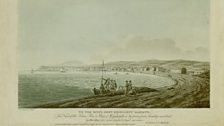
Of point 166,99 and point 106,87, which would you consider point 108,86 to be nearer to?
point 106,87

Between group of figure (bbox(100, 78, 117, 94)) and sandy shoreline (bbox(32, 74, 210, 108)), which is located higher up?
group of figure (bbox(100, 78, 117, 94))

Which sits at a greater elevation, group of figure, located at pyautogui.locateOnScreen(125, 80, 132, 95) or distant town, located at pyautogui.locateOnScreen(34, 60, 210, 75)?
distant town, located at pyautogui.locateOnScreen(34, 60, 210, 75)

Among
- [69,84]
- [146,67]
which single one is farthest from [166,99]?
[69,84]

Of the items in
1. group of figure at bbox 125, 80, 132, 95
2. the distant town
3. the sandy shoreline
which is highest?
the distant town

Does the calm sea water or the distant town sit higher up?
the distant town

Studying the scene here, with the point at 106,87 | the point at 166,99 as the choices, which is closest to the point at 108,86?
the point at 106,87

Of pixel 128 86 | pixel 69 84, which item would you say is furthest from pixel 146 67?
pixel 69 84

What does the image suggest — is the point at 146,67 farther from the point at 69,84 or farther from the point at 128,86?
the point at 69,84

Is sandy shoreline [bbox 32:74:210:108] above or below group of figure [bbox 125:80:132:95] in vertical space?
below

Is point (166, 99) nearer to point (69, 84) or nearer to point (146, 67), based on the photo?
point (146, 67)

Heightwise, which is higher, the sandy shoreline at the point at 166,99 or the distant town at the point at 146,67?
the distant town at the point at 146,67
